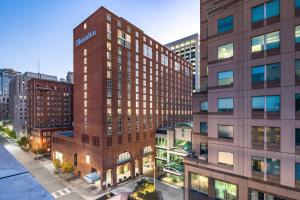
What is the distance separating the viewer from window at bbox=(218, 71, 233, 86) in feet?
80.0

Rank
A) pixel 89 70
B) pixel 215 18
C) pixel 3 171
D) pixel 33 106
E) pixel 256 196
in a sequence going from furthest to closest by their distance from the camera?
pixel 33 106 → pixel 89 70 → pixel 215 18 → pixel 256 196 → pixel 3 171

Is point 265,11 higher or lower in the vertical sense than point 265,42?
higher

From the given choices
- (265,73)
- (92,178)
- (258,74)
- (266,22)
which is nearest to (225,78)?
(258,74)

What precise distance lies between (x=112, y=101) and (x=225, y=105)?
2776 centimetres

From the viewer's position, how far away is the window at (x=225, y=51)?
24.5m

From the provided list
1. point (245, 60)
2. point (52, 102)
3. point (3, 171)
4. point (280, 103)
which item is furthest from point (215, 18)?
point (52, 102)

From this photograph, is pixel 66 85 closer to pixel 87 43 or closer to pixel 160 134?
pixel 87 43

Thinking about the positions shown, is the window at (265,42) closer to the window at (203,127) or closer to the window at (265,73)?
the window at (265,73)

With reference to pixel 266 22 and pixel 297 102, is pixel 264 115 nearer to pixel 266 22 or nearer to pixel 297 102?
pixel 297 102

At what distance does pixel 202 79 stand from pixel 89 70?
29.8 metres

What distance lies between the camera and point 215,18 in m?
26.4

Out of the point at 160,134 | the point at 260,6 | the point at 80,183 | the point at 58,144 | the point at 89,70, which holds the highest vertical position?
the point at 260,6

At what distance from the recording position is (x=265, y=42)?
70.5 feet

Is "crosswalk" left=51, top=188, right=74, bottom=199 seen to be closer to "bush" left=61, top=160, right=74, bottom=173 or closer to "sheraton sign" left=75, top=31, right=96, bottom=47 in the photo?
"bush" left=61, top=160, right=74, bottom=173
